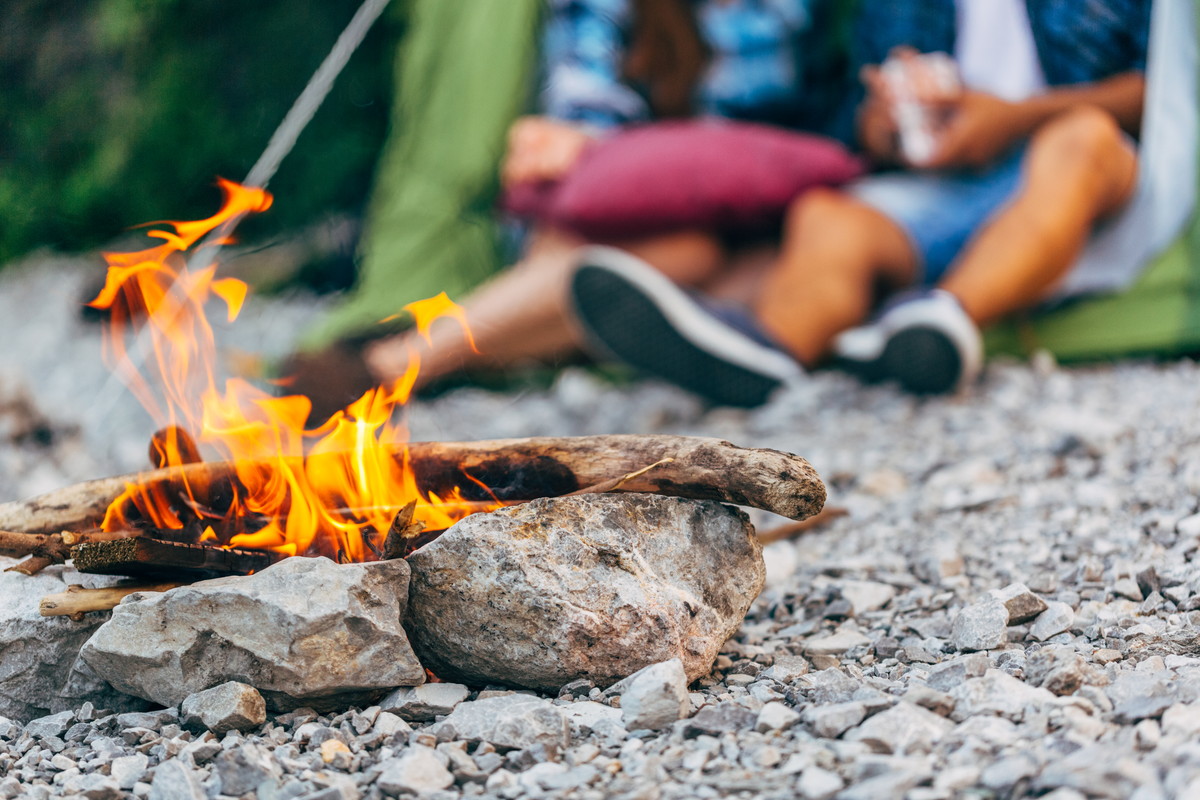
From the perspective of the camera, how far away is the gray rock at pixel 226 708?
1133 mm

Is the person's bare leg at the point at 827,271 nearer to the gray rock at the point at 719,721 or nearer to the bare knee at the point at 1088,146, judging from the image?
the bare knee at the point at 1088,146

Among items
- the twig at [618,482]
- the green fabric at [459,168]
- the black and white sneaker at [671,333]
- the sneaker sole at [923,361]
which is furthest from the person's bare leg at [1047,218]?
the green fabric at [459,168]

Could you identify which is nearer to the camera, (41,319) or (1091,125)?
(1091,125)

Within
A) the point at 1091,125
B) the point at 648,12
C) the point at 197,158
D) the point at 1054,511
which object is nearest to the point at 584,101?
the point at 648,12

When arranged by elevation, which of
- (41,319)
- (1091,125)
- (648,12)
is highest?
(648,12)

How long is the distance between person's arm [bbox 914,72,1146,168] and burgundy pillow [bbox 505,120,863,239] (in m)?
0.41

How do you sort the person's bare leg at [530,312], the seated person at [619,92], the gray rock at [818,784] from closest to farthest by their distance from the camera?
the gray rock at [818,784] → the person's bare leg at [530,312] → the seated person at [619,92]

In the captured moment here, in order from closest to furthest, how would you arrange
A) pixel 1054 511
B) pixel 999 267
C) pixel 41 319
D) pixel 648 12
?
pixel 1054 511 < pixel 999 267 < pixel 648 12 < pixel 41 319

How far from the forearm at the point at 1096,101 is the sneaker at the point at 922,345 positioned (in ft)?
2.50

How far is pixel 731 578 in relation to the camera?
4.38ft

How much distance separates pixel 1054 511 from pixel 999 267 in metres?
1.17

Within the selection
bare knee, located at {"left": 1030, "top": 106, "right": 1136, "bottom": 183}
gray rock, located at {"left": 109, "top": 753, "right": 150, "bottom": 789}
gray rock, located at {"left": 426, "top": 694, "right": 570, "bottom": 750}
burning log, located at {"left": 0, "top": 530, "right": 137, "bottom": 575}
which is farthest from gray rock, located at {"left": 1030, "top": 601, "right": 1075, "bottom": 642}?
bare knee, located at {"left": 1030, "top": 106, "right": 1136, "bottom": 183}

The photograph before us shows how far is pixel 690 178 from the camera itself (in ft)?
10.6

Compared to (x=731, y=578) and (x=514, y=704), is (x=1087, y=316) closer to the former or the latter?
(x=731, y=578)
